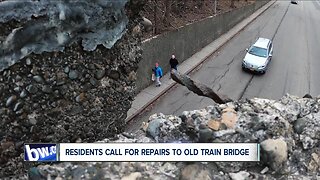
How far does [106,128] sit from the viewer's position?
490 centimetres


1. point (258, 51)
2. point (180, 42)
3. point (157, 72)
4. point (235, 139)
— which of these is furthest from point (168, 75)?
point (235, 139)

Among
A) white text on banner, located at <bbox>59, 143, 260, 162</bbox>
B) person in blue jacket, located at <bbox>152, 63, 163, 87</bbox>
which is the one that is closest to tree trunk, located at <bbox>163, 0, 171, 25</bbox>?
person in blue jacket, located at <bbox>152, 63, 163, 87</bbox>

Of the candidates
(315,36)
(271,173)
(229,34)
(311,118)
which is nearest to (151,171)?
(271,173)

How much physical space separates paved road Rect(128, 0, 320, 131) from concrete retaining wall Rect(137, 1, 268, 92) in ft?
4.27

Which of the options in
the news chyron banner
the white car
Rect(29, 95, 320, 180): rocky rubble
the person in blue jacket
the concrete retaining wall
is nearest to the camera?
Rect(29, 95, 320, 180): rocky rubble

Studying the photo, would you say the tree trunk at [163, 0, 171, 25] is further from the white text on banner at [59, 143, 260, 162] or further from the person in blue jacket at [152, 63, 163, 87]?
the white text on banner at [59, 143, 260, 162]

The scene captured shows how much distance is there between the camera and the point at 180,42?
65.9 ft

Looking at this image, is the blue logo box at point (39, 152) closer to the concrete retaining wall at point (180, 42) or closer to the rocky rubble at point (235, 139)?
the rocky rubble at point (235, 139)

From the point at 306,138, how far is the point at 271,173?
739 millimetres

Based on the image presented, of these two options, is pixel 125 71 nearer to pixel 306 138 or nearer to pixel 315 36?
pixel 306 138

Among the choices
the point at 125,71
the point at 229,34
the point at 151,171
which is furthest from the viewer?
the point at 229,34

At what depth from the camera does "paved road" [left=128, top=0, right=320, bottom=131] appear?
15.8 metres

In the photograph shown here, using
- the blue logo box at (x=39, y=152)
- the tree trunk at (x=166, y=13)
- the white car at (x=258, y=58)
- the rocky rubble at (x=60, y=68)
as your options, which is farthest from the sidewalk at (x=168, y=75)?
the blue logo box at (x=39, y=152)

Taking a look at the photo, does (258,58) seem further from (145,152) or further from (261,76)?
(145,152)
